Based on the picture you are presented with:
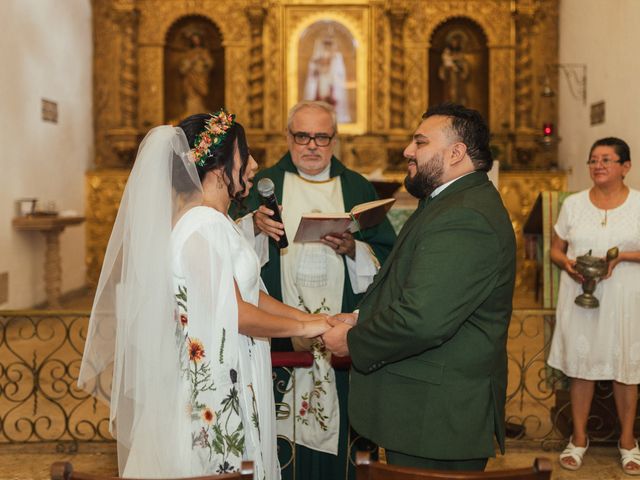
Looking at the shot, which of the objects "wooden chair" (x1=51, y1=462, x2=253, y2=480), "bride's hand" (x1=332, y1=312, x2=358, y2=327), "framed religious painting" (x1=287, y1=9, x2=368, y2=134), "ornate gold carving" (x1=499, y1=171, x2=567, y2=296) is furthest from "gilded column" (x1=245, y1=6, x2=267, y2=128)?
"wooden chair" (x1=51, y1=462, x2=253, y2=480)

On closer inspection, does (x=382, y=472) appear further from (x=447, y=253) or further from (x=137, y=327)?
(x=137, y=327)

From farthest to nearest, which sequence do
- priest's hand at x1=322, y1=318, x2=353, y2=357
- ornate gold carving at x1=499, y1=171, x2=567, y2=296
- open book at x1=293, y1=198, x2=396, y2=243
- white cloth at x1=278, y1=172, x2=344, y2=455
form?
ornate gold carving at x1=499, y1=171, x2=567, y2=296
white cloth at x1=278, y1=172, x2=344, y2=455
open book at x1=293, y1=198, x2=396, y2=243
priest's hand at x1=322, y1=318, x2=353, y2=357

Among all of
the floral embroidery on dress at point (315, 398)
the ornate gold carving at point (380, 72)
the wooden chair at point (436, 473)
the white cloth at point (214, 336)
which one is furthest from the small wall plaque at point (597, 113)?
the wooden chair at point (436, 473)

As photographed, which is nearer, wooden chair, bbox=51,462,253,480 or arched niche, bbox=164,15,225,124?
wooden chair, bbox=51,462,253,480

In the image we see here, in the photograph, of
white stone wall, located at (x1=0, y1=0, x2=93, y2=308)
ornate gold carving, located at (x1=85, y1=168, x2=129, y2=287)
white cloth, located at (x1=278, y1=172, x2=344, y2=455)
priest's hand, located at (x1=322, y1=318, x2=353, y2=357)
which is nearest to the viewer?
priest's hand, located at (x1=322, y1=318, x2=353, y2=357)

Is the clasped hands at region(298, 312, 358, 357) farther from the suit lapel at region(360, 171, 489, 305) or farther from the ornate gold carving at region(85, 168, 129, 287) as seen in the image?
the ornate gold carving at region(85, 168, 129, 287)

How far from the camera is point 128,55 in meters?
11.3

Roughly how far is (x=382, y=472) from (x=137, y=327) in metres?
1.04

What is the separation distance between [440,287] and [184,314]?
870mm

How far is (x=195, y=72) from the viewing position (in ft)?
37.9

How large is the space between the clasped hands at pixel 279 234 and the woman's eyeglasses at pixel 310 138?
539mm

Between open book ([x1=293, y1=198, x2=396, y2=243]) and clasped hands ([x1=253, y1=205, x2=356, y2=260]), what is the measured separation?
0.04 metres

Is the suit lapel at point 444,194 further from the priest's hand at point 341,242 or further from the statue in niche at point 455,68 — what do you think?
the statue in niche at point 455,68

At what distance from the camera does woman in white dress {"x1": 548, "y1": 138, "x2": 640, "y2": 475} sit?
4.22 m
